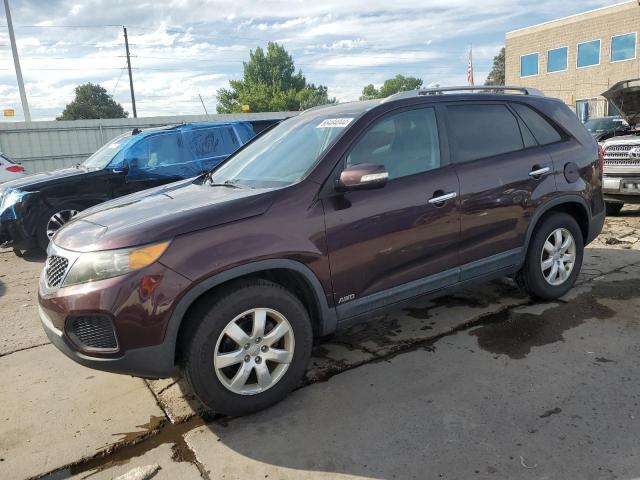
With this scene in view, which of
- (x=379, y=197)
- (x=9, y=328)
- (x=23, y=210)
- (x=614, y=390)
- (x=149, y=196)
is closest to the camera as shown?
(x=614, y=390)

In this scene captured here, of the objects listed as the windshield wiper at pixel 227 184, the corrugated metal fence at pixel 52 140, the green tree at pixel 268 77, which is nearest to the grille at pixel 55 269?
the windshield wiper at pixel 227 184

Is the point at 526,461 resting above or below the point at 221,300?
below

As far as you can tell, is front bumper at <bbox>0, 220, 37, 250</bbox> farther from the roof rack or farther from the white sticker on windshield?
the roof rack

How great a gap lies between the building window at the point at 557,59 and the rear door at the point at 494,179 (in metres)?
37.2

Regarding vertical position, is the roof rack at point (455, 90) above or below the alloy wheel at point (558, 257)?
above

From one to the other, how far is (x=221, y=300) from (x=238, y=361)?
371mm

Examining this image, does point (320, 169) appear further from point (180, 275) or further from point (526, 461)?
point (526, 461)

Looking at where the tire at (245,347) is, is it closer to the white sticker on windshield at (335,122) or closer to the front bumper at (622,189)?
the white sticker on windshield at (335,122)

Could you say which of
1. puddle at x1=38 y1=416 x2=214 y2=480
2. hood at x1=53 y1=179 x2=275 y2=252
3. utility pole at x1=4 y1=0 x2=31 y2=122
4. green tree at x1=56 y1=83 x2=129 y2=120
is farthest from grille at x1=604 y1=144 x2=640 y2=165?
green tree at x1=56 y1=83 x2=129 y2=120

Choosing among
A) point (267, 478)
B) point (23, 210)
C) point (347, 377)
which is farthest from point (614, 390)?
point (23, 210)

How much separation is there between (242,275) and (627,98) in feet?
25.3

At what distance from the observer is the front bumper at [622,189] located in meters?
7.07

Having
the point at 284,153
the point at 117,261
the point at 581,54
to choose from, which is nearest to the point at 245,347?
the point at 117,261

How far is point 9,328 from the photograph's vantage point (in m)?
4.65
